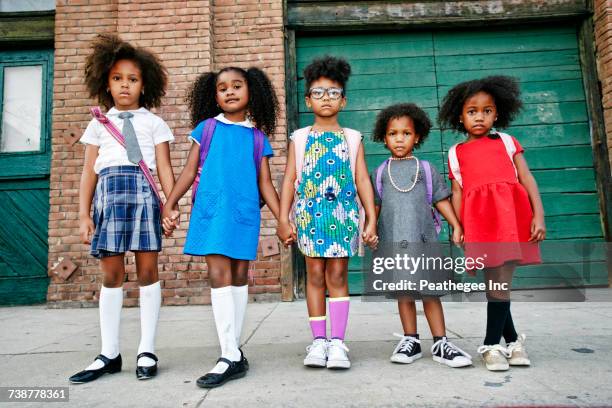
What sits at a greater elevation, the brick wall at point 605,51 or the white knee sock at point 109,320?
the brick wall at point 605,51

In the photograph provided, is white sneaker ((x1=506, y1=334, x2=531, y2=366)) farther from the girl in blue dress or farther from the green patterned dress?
the girl in blue dress

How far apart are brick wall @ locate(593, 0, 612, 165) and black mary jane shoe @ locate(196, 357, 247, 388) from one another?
16.2 ft

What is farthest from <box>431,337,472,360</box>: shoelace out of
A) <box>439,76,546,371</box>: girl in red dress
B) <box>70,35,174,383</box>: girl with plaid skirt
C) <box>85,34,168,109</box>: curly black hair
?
<box>85,34,168,109</box>: curly black hair

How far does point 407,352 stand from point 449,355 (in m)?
0.21

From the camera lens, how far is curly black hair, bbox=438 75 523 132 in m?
2.49

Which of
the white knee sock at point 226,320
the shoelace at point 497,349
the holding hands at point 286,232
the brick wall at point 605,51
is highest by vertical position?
A: the brick wall at point 605,51

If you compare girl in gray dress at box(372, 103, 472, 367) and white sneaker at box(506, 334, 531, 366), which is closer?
white sneaker at box(506, 334, 531, 366)

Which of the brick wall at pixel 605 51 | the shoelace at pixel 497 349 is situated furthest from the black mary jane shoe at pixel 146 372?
the brick wall at pixel 605 51

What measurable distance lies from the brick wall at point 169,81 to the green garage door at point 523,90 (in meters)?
0.65

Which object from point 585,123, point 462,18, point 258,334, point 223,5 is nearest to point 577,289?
point 585,123

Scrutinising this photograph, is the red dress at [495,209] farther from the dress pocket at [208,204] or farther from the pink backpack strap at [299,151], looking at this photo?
the dress pocket at [208,204]

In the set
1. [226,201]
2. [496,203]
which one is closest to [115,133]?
[226,201]

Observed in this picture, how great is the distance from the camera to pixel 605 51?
Answer: 504cm

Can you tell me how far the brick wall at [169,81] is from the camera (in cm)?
477
